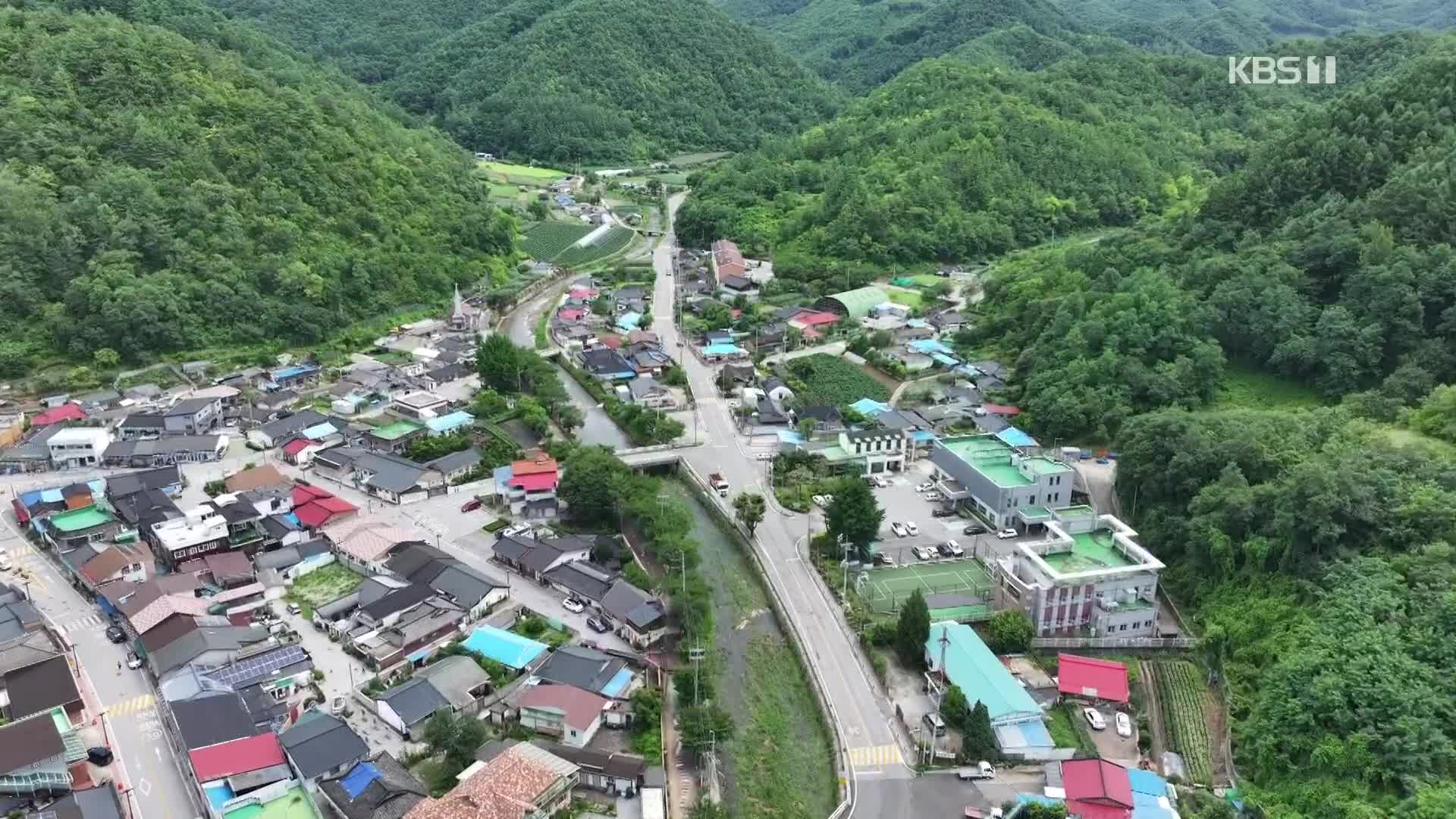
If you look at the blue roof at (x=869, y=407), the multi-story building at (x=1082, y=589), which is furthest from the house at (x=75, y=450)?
the multi-story building at (x=1082, y=589)

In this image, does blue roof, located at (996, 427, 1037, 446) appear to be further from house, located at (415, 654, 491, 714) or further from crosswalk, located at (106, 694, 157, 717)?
crosswalk, located at (106, 694, 157, 717)

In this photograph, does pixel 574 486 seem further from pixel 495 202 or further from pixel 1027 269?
pixel 495 202

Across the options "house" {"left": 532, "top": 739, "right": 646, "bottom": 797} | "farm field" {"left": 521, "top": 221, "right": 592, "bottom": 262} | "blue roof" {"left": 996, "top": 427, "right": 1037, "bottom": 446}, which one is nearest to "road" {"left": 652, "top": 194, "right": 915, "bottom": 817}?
"house" {"left": 532, "top": 739, "right": 646, "bottom": 797}

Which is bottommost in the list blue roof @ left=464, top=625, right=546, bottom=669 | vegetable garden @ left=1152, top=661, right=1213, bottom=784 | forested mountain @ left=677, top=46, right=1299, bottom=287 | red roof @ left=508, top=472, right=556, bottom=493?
vegetable garden @ left=1152, top=661, right=1213, bottom=784

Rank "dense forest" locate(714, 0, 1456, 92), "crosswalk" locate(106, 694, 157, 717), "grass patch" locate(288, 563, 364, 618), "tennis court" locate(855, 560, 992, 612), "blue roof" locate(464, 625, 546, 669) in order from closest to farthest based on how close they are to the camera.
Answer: "crosswalk" locate(106, 694, 157, 717) < "blue roof" locate(464, 625, 546, 669) < "grass patch" locate(288, 563, 364, 618) < "tennis court" locate(855, 560, 992, 612) < "dense forest" locate(714, 0, 1456, 92)

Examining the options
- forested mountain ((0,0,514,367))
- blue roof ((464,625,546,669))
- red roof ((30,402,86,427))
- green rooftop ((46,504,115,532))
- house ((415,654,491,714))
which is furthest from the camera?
forested mountain ((0,0,514,367))

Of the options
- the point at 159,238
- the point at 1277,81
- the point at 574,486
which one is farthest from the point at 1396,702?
the point at 1277,81

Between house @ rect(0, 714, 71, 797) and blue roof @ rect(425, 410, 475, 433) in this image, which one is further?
blue roof @ rect(425, 410, 475, 433)

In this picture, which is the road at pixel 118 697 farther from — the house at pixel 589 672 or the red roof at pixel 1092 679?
the red roof at pixel 1092 679
